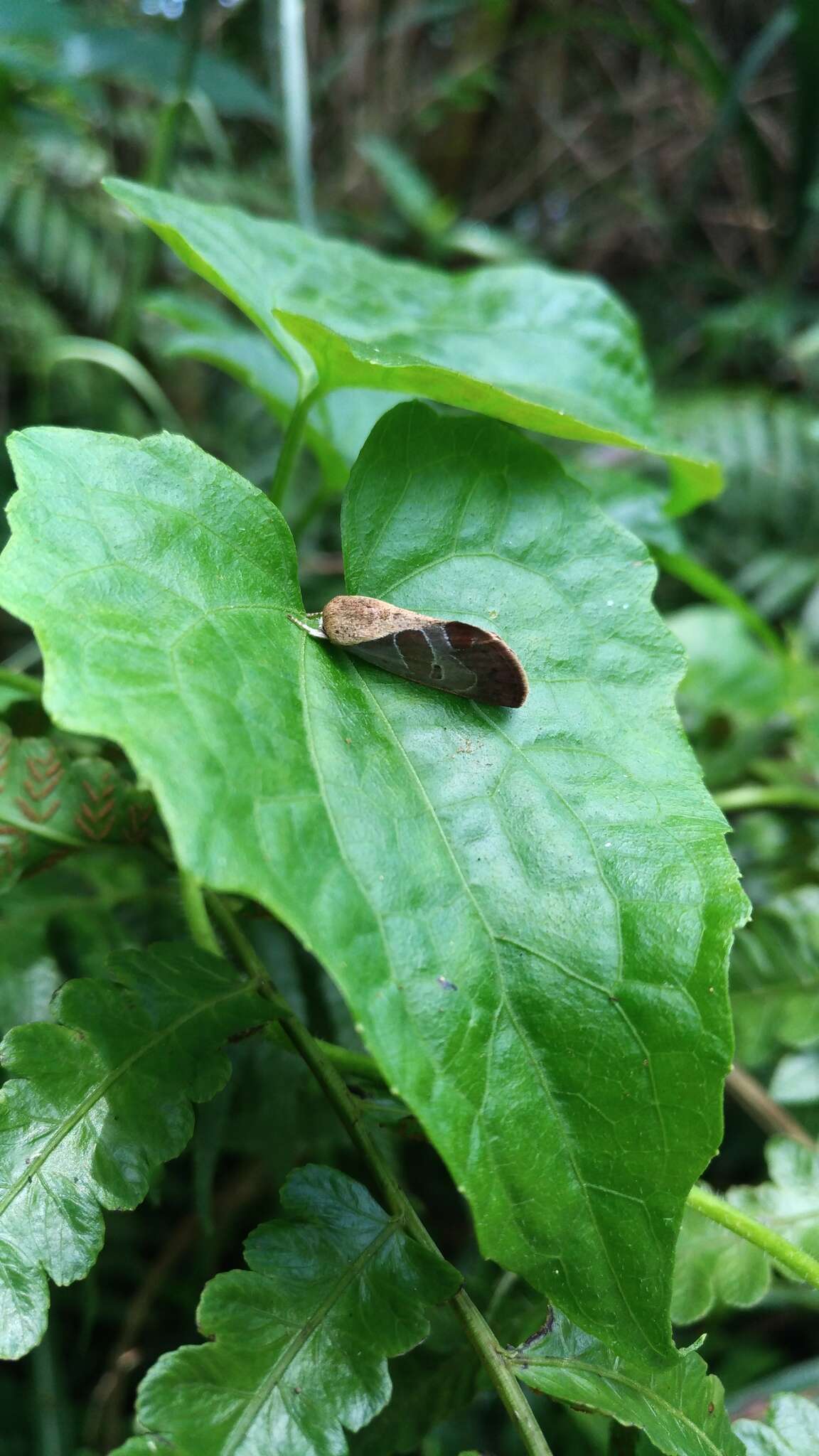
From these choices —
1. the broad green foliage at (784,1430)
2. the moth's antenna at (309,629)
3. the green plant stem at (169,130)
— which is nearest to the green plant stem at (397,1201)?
the broad green foliage at (784,1430)

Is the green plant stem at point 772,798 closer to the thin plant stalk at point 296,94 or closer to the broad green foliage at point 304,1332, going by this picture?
the broad green foliage at point 304,1332

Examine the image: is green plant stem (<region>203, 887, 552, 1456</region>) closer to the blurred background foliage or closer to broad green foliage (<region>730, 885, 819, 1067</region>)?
the blurred background foliage

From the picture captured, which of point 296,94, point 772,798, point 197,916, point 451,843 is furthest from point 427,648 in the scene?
point 296,94

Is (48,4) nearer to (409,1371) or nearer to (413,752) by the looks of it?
(413,752)

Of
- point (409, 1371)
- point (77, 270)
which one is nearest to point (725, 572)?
point (77, 270)

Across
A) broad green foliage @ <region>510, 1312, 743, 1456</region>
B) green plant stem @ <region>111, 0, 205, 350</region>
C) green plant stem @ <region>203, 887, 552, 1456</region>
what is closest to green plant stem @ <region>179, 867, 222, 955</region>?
green plant stem @ <region>203, 887, 552, 1456</region>
